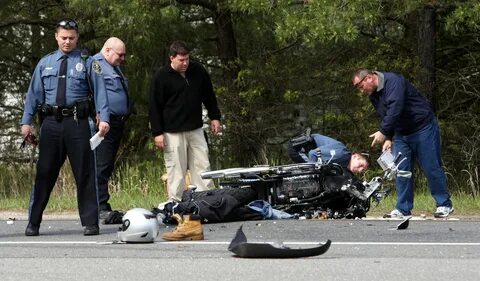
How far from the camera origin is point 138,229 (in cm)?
1001

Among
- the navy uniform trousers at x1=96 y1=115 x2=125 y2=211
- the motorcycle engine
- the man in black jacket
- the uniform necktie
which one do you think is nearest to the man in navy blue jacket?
the motorcycle engine

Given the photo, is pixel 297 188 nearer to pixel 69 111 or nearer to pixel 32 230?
pixel 69 111

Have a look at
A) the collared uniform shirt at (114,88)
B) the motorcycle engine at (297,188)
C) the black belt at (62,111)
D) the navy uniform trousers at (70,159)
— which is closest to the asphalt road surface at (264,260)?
the navy uniform trousers at (70,159)

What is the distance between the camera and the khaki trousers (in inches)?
516

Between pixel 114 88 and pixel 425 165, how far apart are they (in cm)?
316

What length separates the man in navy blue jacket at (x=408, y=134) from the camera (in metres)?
12.5

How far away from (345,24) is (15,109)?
44.3 feet

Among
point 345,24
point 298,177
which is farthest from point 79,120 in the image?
point 345,24

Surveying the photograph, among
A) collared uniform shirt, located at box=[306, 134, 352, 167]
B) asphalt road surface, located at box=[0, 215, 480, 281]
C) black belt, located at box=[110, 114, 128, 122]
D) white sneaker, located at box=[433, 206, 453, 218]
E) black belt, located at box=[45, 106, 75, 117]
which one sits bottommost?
white sneaker, located at box=[433, 206, 453, 218]

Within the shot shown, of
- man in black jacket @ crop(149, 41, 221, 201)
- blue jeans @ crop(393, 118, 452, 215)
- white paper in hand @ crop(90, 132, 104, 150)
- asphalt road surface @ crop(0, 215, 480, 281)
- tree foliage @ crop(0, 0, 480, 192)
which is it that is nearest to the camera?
asphalt road surface @ crop(0, 215, 480, 281)

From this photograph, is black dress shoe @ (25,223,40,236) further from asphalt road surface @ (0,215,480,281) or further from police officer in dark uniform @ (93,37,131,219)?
police officer in dark uniform @ (93,37,131,219)

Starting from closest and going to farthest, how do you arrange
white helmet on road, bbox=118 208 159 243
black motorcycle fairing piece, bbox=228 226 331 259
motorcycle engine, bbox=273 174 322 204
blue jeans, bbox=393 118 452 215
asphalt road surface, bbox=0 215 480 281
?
asphalt road surface, bbox=0 215 480 281 → black motorcycle fairing piece, bbox=228 226 331 259 → white helmet on road, bbox=118 208 159 243 → motorcycle engine, bbox=273 174 322 204 → blue jeans, bbox=393 118 452 215

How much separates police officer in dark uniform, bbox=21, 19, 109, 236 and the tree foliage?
9.03 meters

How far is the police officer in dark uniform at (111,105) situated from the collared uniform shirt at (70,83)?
142cm
